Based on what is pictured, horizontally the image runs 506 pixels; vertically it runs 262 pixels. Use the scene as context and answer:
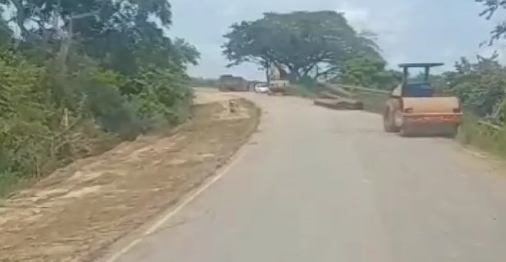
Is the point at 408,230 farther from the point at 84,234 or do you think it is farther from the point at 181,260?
the point at 84,234

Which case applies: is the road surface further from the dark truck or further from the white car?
the dark truck

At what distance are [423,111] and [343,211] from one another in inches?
637

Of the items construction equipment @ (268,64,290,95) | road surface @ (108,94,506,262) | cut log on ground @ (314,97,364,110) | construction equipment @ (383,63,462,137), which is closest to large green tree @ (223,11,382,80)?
construction equipment @ (268,64,290,95)

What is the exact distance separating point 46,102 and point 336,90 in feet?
109

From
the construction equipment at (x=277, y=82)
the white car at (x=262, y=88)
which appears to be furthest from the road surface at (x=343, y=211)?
the white car at (x=262, y=88)

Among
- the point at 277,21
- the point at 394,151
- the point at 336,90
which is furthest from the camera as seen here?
the point at 277,21

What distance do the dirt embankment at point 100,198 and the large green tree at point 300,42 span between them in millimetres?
61187

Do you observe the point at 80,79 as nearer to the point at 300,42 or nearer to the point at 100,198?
the point at 100,198

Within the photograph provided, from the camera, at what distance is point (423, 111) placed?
98.0 ft

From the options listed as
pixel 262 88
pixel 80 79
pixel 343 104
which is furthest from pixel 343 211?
pixel 262 88

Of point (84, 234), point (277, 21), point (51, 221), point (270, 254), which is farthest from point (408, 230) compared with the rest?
point (277, 21)

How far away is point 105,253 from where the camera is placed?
36.5 ft

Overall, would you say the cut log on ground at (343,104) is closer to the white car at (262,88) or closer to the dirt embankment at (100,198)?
the dirt embankment at (100,198)

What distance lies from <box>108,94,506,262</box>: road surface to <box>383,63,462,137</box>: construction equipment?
392 centimetres
